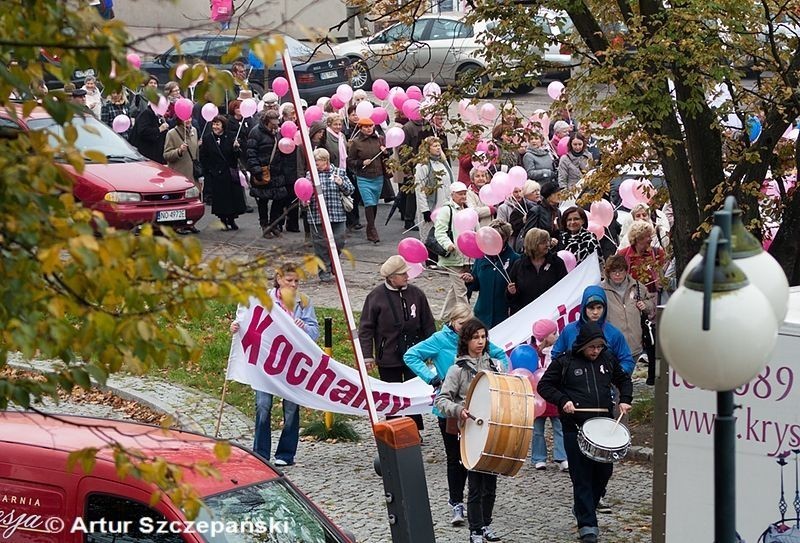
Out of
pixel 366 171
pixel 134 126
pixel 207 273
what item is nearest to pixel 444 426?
pixel 207 273

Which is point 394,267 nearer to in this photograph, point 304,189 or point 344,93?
point 304,189

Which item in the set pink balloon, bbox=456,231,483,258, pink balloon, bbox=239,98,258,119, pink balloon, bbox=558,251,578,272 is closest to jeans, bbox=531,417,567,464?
pink balloon, bbox=558,251,578,272

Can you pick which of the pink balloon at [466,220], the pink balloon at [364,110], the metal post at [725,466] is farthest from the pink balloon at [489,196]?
the metal post at [725,466]

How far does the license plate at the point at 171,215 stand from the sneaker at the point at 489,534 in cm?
1068

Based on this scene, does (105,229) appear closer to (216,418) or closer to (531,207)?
(216,418)

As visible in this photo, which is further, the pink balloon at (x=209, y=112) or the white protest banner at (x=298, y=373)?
the pink balloon at (x=209, y=112)

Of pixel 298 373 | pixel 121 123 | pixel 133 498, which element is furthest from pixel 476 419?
pixel 121 123

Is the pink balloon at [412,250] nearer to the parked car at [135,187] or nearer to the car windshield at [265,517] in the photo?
the parked car at [135,187]

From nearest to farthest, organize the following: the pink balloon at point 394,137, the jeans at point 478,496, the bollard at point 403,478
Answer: the bollard at point 403,478 → the jeans at point 478,496 → the pink balloon at point 394,137

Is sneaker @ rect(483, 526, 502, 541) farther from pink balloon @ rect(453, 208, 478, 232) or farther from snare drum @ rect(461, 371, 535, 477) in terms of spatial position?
pink balloon @ rect(453, 208, 478, 232)

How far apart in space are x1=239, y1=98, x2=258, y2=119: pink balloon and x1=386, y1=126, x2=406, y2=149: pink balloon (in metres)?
3.06

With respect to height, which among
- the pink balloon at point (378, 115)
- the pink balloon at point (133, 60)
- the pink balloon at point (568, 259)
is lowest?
the pink balloon at point (568, 259)

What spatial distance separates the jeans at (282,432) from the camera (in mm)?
11547

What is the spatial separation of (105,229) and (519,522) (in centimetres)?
624
